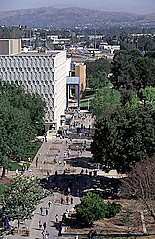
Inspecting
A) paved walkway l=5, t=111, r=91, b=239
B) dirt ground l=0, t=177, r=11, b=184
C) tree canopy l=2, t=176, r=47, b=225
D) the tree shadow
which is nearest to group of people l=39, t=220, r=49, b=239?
paved walkway l=5, t=111, r=91, b=239

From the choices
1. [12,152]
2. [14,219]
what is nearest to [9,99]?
[12,152]

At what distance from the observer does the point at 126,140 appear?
125 feet

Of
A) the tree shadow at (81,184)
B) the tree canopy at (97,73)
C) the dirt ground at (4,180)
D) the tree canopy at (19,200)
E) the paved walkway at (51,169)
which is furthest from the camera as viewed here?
the tree canopy at (97,73)

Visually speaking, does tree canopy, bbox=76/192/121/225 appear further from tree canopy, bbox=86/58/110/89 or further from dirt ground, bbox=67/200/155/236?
tree canopy, bbox=86/58/110/89

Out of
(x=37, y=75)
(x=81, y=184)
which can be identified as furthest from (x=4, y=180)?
(x=37, y=75)

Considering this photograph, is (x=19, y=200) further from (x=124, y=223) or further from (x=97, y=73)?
(x=97, y=73)

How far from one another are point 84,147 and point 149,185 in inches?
968

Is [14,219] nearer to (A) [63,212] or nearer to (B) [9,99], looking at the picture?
(A) [63,212]

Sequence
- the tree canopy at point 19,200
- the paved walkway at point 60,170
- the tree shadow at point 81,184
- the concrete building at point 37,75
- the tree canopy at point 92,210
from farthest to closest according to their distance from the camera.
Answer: the concrete building at point 37,75 < the tree shadow at point 81,184 < the paved walkway at point 60,170 < the tree canopy at point 92,210 < the tree canopy at point 19,200

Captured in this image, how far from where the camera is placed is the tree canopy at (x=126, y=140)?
3769 centimetres

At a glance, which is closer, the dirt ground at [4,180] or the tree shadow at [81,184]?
the tree shadow at [81,184]

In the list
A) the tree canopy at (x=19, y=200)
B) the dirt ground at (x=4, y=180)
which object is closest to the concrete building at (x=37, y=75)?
the dirt ground at (x=4, y=180)

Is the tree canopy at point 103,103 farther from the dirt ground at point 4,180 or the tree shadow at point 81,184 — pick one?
the dirt ground at point 4,180

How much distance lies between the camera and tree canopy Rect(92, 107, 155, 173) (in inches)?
1484
